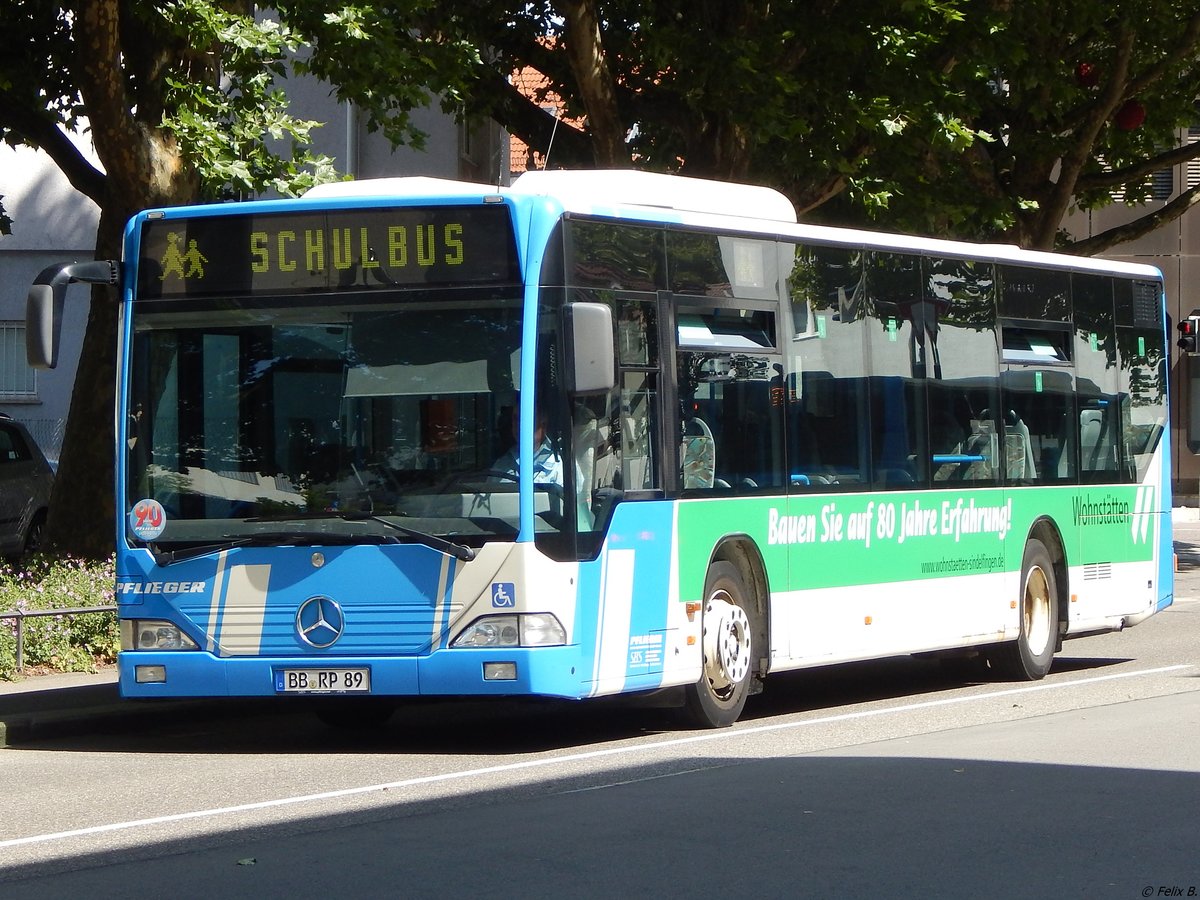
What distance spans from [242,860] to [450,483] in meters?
3.16

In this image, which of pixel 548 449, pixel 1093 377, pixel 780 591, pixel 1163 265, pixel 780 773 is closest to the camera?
pixel 780 773

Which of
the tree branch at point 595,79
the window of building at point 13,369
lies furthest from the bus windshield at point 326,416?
the window of building at point 13,369

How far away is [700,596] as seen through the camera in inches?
434

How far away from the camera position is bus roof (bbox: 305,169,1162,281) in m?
10.4

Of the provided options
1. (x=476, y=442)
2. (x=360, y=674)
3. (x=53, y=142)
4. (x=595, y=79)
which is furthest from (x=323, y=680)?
(x=595, y=79)

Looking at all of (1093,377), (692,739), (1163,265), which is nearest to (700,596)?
(692,739)

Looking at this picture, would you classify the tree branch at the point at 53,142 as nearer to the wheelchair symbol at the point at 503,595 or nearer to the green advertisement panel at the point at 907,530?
the green advertisement panel at the point at 907,530

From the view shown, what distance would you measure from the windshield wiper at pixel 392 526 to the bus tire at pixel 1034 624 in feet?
19.0

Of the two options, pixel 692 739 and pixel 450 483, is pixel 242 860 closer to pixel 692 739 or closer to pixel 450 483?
pixel 450 483

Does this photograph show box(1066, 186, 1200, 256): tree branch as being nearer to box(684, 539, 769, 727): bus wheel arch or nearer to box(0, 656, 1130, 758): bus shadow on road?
box(0, 656, 1130, 758): bus shadow on road

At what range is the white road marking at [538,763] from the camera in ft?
26.1

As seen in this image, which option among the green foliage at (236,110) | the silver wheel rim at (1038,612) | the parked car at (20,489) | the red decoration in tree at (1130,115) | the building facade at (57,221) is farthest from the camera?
the building facade at (57,221)

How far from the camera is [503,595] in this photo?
985cm

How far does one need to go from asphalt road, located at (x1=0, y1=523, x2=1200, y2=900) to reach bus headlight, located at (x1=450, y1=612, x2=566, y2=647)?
0.61 meters
